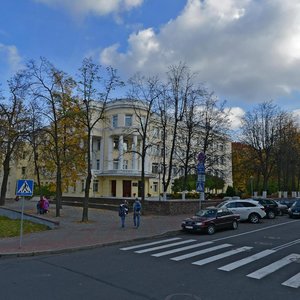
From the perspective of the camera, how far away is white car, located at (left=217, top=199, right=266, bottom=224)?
25906 mm

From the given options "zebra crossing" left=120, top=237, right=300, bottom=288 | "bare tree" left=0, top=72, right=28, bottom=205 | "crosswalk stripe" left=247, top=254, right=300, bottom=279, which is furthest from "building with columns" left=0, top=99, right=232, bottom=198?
"crosswalk stripe" left=247, top=254, right=300, bottom=279

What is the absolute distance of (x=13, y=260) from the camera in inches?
466

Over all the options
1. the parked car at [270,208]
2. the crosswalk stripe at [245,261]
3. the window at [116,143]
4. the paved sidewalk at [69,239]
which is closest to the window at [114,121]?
the window at [116,143]

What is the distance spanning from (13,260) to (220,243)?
8.82 metres

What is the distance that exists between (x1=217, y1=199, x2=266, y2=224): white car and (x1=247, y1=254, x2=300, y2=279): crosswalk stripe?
44.1 ft

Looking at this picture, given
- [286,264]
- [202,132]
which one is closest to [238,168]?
[202,132]

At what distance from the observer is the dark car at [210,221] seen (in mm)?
19316

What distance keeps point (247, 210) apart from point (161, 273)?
59.5 ft

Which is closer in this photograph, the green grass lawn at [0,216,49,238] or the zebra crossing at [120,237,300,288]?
the zebra crossing at [120,237,300,288]

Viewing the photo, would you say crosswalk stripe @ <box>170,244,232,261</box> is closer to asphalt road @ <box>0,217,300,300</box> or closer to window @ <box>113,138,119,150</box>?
asphalt road @ <box>0,217,300,300</box>

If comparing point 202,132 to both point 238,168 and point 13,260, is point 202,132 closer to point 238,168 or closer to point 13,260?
point 238,168

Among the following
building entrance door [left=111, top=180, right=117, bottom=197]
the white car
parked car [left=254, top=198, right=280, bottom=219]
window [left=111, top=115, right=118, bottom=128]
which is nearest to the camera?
the white car

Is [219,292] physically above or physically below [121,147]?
below

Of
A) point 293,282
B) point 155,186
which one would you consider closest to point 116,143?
point 155,186
